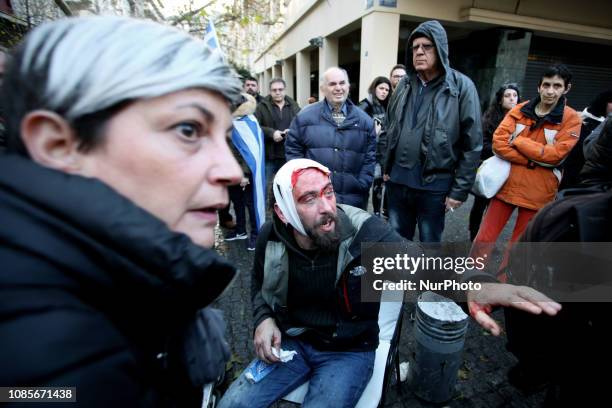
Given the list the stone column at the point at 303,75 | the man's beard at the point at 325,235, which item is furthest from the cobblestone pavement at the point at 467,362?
the stone column at the point at 303,75

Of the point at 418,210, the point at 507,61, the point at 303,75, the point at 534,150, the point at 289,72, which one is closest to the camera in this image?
the point at 534,150

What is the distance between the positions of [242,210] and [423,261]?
320 cm

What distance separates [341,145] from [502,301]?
7.88 ft

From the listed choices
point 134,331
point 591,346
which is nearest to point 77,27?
point 134,331

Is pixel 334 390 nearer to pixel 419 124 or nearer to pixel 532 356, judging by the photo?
pixel 532 356

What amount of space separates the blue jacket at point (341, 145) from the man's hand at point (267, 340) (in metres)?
1.79

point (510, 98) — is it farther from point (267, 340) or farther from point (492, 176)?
point (267, 340)

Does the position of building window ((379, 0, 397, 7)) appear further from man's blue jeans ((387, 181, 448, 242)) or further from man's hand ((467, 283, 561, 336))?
man's hand ((467, 283, 561, 336))

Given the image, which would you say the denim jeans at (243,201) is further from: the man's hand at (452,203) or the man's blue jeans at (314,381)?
the man's blue jeans at (314,381)

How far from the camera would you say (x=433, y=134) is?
281 cm

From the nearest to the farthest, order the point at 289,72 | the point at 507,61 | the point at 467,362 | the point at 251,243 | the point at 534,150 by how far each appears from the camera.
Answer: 1. the point at 467,362
2. the point at 534,150
3. the point at 251,243
4. the point at 507,61
5. the point at 289,72

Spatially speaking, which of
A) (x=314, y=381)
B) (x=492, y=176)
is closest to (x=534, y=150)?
(x=492, y=176)

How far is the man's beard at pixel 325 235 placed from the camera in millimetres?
1805

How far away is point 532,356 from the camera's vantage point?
1260 mm
